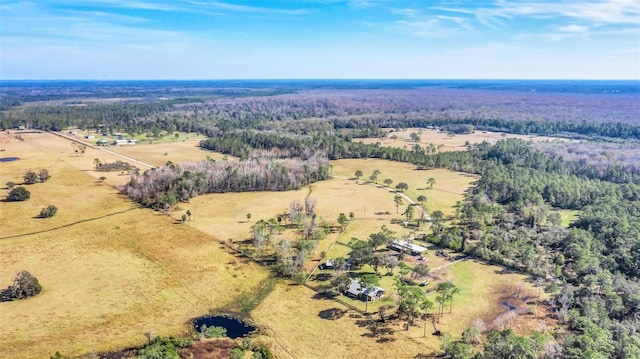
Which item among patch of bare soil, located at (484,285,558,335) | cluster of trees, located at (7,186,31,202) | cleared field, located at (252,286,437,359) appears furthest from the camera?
cluster of trees, located at (7,186,31,202)

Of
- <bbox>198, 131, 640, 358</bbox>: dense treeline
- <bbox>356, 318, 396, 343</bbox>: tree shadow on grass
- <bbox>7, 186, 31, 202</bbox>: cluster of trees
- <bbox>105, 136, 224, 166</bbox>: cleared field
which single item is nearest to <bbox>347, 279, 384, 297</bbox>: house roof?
<bbox>356, 318, 396, 343</bbox>: tree shadow on grass

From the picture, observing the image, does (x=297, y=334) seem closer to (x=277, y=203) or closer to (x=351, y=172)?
(x=277, y=203)

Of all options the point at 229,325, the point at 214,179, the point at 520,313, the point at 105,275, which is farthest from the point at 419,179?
the point at 105,275

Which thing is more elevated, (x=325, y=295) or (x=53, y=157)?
(x=53, y=157)

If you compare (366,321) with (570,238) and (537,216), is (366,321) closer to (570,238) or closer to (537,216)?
(570,238)

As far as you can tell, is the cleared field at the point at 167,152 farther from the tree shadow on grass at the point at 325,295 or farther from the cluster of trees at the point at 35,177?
the tree shadow on grass at the point at 325,295

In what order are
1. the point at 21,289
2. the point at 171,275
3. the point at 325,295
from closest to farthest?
the point at 21,289, the point at 325,295, the point at 171,275

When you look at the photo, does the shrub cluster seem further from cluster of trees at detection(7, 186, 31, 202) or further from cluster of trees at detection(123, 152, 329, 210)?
cluster of trees at detection(123, 152, 329, 210)
